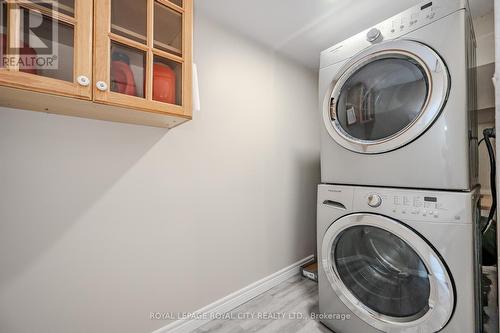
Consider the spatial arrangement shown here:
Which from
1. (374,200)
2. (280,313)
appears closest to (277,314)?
(280,313)

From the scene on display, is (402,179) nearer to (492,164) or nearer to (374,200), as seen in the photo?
(374,200)

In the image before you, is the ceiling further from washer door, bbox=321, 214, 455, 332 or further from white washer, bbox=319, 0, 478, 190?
washer door, bbox=321, 214, 455, 332

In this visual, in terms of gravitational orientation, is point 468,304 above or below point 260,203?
below

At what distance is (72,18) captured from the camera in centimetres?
76

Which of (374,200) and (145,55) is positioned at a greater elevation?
(145,55)

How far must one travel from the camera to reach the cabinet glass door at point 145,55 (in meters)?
0.82

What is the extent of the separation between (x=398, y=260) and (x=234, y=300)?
116 centimetres

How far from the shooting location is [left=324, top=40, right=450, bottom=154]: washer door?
0.98 meters

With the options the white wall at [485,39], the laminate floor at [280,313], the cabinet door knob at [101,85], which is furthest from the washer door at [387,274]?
the white wall at [485,39]

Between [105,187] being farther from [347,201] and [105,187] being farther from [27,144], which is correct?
[347,201]

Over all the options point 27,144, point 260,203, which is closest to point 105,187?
point 27,144

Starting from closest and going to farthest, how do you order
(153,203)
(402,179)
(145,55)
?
1. (145,55)
2. (402,179)
3. (153,203)

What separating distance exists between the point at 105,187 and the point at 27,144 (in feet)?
1.17

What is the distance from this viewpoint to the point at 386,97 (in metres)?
1.15
